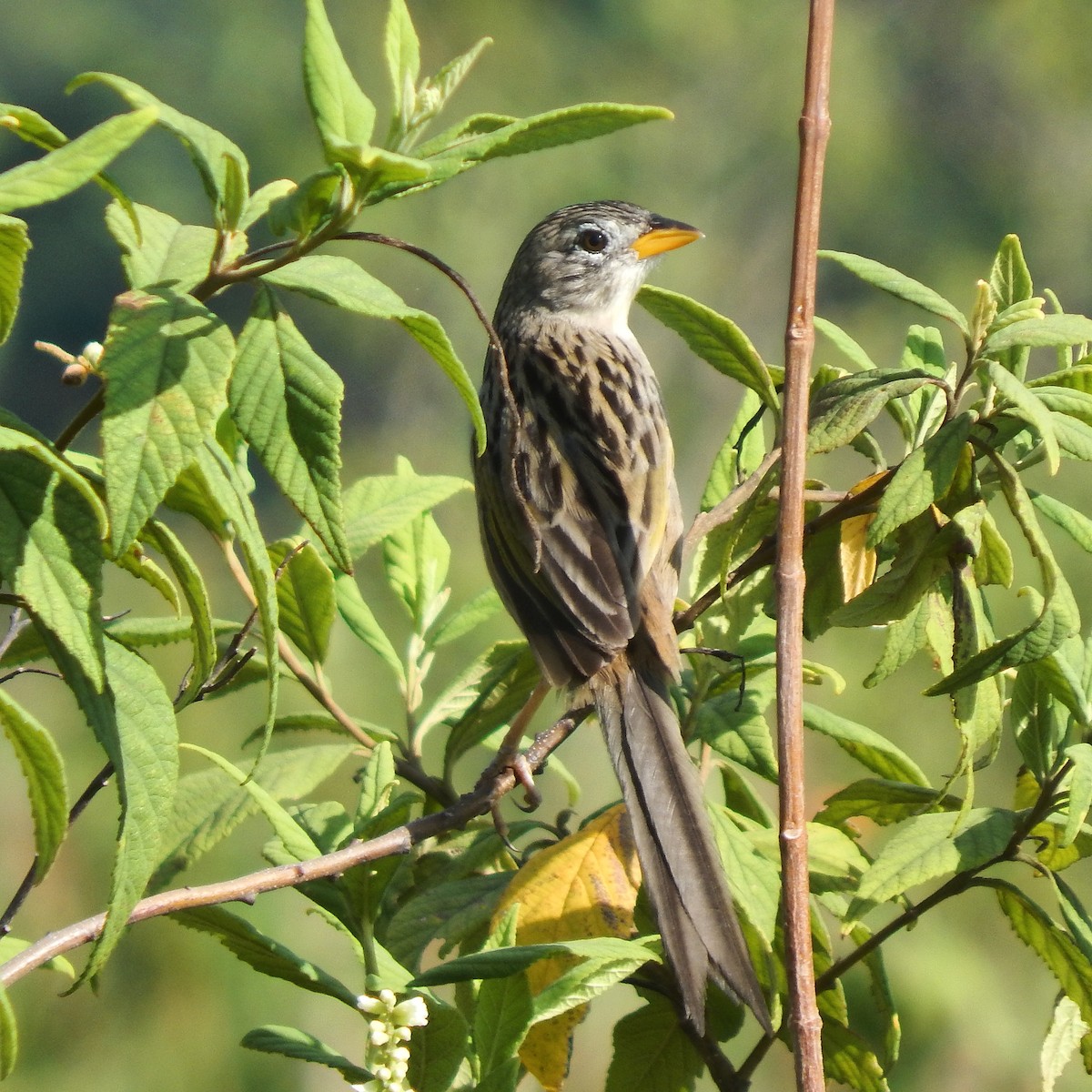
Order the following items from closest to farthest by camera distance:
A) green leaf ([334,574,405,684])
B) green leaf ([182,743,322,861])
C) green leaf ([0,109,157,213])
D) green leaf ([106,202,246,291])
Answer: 1. green leaf ([0,109,157,213])
2. green leaf ([106,202,246,291])
3. green leaf ([182,743,322,861])
4. green leaf ([334,574,405,684])

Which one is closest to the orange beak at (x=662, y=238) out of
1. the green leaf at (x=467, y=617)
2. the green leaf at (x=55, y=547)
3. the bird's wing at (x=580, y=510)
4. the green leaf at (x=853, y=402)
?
the bird's wing at (x=580, y=510)

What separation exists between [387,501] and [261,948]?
0.71 m

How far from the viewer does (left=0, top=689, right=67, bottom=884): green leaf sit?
3.27 feet

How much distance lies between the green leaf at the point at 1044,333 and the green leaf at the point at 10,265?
0.85 metres

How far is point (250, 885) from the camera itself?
3.46ft

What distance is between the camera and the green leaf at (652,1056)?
146 cm

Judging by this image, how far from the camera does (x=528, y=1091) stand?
3377 mm

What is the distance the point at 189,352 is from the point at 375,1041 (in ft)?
1.68

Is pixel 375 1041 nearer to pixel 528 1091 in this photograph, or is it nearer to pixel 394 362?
pixel 528 1091

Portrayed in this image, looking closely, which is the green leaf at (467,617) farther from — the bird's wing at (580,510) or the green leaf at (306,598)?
the green leaf at (306,598)

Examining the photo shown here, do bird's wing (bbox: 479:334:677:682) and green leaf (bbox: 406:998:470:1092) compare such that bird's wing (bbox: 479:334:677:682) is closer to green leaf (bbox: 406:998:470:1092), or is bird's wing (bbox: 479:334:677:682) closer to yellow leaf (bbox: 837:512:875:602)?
yellow leaf (bbox: 837:512:875:602)

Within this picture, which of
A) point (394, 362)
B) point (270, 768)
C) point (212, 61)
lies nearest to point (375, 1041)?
point (270, 768)

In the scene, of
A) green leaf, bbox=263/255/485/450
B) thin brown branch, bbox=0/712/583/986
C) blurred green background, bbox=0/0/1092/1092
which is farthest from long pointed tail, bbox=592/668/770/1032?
blurred green background, bbox=0/0/1092/1092

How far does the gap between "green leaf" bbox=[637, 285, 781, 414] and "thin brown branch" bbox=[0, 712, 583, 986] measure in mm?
495
